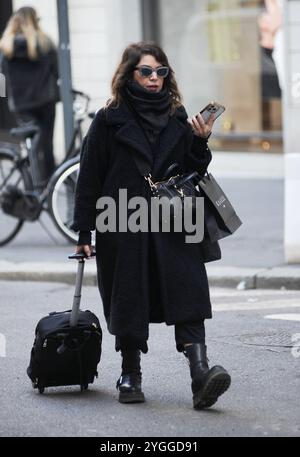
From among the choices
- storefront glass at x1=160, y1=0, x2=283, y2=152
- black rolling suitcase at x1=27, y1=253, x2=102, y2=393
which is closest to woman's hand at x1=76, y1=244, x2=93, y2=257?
black rolling suitcase at x1=27, y1=253, x2=102, y2=393

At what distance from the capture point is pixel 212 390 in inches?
234

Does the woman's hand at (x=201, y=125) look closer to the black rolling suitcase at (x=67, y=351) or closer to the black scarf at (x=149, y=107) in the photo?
the black scarf at (x=149, y=107)

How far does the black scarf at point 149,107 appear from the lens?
19.9 ft

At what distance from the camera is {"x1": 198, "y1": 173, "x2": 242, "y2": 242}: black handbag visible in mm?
6133

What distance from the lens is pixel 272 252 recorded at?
1027 centimetres

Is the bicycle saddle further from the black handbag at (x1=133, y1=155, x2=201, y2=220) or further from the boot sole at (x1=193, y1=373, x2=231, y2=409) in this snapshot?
the boot sole at (x1=193, y1=373, x2=231, y2=409)

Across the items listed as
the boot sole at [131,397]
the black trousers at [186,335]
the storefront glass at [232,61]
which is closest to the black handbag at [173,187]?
the black trousers at [186,335]

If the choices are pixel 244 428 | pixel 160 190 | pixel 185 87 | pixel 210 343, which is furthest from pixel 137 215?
pixel 185 87

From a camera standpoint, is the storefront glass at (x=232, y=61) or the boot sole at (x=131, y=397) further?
the storefront glass at (x=232, y=61)

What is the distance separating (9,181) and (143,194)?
497 centimetres

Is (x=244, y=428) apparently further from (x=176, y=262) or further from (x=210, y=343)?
(x=210, y=343)

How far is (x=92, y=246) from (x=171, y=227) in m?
0.43

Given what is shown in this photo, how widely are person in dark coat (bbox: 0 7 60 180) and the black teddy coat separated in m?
5.96

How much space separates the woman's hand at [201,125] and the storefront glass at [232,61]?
29.2 ft
